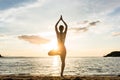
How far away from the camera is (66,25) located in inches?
472

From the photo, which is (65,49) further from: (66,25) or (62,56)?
(66,25)

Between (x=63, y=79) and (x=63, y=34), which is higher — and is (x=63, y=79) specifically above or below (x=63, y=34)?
below

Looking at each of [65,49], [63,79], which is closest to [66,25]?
[65,49]

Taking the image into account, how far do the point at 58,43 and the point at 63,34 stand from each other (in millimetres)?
534

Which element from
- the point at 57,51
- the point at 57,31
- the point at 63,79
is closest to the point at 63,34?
the point at 57,31

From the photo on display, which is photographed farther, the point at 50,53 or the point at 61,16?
the point at 61,16

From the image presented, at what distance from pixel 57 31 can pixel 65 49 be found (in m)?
1.04

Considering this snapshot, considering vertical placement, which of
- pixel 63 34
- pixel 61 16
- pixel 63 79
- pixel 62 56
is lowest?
pixel 63 79

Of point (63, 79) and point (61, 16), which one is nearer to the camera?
point (61, 16)

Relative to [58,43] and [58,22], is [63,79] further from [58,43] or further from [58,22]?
[58,22]

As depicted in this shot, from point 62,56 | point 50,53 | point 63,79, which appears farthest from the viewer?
point 63,79

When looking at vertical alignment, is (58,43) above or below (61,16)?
below

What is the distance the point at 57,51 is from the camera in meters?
11.4

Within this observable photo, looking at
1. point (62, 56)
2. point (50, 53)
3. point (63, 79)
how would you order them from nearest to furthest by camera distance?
point (50, 53) < point (62, 56) < point (63, 79)
